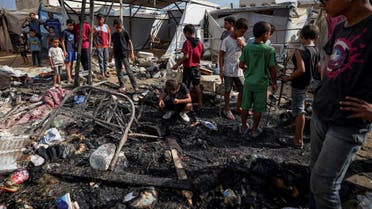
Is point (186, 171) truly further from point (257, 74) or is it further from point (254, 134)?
point (257, 74)

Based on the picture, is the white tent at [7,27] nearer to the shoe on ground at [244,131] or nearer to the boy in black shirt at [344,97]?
the shoe on ground at [244,131]

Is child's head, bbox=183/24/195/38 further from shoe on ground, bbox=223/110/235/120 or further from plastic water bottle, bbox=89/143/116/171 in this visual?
plastic water bottle, bbox=89/143/116/171

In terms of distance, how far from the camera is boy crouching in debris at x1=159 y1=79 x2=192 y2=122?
4.17 meters

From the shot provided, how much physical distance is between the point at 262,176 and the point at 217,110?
249 cm

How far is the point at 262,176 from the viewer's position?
259 centimetres

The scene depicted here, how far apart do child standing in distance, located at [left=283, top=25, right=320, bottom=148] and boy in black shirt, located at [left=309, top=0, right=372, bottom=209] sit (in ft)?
5.29

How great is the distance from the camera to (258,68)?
3420 mm

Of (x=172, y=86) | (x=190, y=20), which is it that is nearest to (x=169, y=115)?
(x=172, y=86)

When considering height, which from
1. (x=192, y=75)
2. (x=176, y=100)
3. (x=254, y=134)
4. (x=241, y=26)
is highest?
(x=241, y=26)

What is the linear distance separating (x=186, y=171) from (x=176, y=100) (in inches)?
60.2

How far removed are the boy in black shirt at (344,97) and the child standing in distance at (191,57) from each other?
11.0 feet

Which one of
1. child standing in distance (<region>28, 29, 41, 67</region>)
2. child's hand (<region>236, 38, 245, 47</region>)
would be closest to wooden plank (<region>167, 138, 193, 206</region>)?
child's hand (<region>236, 38, 245, 47</region>)

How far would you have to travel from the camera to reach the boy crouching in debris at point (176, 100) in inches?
164

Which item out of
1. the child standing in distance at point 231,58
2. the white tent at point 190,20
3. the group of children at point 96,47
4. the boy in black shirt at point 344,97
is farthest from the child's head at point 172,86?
the white tent at point 190,20
